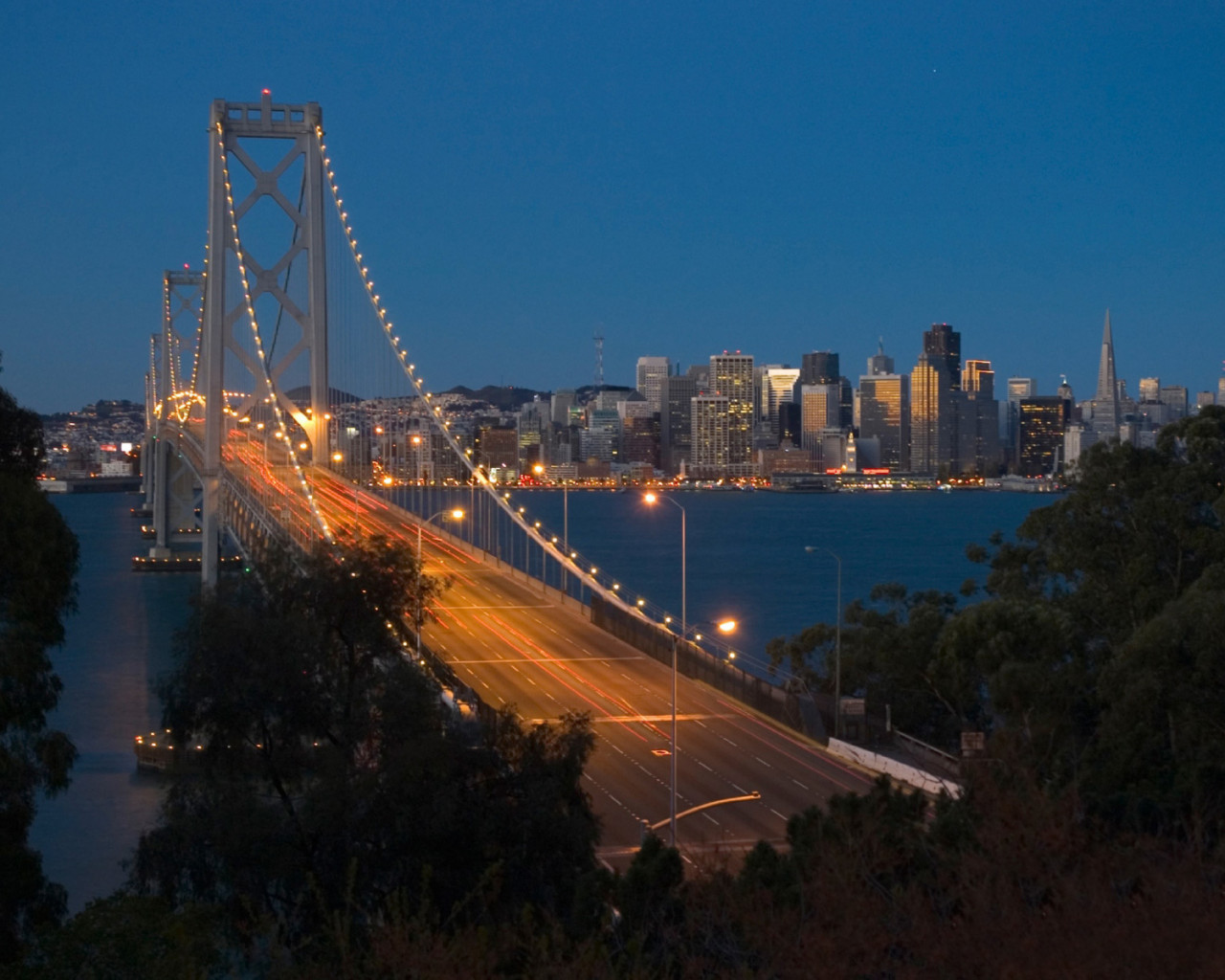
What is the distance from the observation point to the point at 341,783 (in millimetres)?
8758

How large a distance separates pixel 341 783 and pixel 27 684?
6.14ft

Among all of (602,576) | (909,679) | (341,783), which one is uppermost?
(341,783)

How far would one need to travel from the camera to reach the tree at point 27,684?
8.44 metres

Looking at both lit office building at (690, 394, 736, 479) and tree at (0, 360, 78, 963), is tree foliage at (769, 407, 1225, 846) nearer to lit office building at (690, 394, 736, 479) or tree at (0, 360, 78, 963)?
tree at (0, 360, 78, 963)

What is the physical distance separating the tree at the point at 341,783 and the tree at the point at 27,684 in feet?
2.19

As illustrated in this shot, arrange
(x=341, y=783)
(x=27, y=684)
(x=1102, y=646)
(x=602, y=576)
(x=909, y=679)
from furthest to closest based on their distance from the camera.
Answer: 1. (x=602, y=576)
2. (x=909, y=679)
3. (x=1102, y=646)
4. (x=341, y=783)
5. (x=27, y=684)

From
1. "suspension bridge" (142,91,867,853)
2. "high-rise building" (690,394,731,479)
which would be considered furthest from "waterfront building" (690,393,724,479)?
"suspension bridge" (142,91,867,853)

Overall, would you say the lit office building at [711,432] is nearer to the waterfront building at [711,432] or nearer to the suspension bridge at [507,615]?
the waterfront building at [711,432]

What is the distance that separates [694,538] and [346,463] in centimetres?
1783

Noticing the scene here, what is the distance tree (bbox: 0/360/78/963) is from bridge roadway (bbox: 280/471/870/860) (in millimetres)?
3906

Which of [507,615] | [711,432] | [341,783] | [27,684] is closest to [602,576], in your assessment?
[507,615]

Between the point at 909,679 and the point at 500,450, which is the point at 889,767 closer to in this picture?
the point at 909,679

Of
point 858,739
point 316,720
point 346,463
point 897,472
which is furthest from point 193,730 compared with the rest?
point 897,472

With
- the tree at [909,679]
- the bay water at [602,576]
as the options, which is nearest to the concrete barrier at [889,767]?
the bay water at [602,576]
